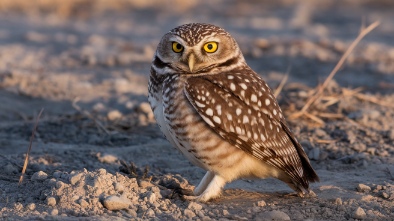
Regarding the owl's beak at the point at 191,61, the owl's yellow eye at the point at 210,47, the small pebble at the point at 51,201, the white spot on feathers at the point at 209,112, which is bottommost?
the small pebble at the point at 51,201

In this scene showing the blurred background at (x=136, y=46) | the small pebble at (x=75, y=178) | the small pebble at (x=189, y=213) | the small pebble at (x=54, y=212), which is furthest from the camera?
the blurred background at (x=136, y=46)

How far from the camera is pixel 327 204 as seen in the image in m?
4.97

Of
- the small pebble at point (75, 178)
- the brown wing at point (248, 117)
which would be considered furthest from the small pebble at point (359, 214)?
the small pebble at point (75, 178)

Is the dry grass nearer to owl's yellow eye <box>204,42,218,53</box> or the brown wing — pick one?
the brown wing

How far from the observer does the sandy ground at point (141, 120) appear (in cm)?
478

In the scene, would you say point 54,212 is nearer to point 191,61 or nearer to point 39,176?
point 39,176

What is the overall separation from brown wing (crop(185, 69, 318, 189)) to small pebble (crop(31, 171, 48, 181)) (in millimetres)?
1183

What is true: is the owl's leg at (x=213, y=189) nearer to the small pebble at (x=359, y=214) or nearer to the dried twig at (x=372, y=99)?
the small pebble at (x=359, y=214)

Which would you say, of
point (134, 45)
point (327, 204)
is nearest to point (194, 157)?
point (327, 204)

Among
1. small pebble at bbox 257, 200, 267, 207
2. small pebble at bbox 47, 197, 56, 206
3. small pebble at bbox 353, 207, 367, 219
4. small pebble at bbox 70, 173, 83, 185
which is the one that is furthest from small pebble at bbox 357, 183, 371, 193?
small pebble at bbox 47, 197, 56, 206

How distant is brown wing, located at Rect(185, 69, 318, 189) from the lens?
16.0 feet

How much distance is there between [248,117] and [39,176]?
1.53 m

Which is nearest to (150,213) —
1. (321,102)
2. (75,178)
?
(75,178)

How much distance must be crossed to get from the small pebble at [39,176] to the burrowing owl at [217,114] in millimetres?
902
